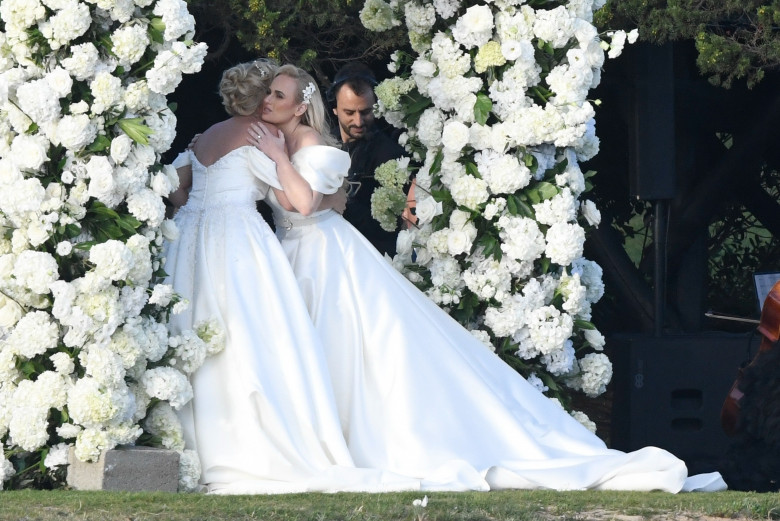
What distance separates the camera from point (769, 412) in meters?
6.14

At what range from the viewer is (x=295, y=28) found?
7.79m

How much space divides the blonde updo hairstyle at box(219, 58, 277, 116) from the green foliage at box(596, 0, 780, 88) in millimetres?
2070

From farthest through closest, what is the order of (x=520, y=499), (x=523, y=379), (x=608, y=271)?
(x=608, y=271) < (x=523, y=379) < (x=520, y=499)

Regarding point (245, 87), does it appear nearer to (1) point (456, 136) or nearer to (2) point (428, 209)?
(1) point (456, 136)

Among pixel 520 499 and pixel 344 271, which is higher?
pixel 344 271

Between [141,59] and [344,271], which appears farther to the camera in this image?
[344,271]

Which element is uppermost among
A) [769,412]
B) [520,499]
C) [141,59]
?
[141,59]

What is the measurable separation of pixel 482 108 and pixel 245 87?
1.27 meters

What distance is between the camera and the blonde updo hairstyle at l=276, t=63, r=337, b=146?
6.87m

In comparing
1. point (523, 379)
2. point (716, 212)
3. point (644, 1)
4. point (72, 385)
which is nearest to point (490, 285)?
point (523, 379)

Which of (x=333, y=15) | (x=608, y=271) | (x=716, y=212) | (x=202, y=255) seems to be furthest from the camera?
(x=716, y=212)

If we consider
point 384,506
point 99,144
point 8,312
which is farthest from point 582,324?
point 8,312

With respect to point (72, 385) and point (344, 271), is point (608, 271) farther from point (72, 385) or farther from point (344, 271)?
point (72, 385)

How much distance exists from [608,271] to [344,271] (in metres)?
3.15
